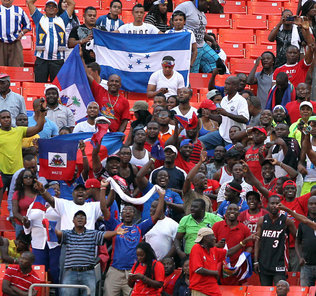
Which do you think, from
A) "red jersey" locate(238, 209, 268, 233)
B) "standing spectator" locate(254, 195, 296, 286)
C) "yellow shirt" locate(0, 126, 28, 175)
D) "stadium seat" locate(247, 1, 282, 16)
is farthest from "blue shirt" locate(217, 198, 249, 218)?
"stadium seat" locate(247, 1, 282, 16)

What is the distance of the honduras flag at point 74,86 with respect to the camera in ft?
62.8

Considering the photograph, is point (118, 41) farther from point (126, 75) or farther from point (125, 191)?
point (125, 191)

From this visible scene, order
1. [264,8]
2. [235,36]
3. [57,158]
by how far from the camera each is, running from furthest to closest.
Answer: [264,8] < [235,36] < [57,158]

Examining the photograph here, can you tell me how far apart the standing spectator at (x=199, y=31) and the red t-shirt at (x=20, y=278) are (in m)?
7.35

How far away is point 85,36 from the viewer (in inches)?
808

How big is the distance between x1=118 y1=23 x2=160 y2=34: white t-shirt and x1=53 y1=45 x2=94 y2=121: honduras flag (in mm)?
1392

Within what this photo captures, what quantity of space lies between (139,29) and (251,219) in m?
6.10

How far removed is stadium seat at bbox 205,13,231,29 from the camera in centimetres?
2358

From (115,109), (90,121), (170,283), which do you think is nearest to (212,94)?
(115,109)

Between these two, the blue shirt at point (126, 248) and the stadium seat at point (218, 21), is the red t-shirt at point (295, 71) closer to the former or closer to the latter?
the stadium seat at point (218, 21)

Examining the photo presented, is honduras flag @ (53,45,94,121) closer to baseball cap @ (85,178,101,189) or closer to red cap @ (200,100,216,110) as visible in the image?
red cap @ (200,100,216,110)

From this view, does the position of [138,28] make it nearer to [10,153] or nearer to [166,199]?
[10,153]

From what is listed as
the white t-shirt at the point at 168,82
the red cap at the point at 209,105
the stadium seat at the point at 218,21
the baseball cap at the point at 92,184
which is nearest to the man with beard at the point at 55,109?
the white t-shirt at the point at 168,82

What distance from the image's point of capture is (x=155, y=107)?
58.6 feet
